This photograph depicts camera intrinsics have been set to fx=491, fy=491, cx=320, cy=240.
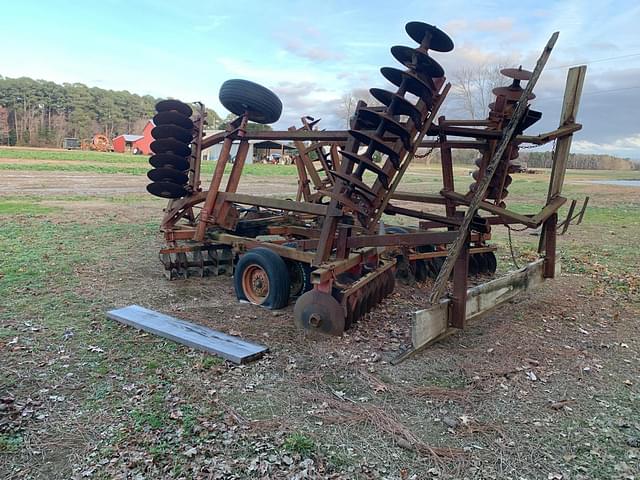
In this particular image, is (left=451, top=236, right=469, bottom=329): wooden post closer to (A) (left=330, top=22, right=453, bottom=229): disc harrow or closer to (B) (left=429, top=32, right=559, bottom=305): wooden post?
(B) (left=429, top=32, right=559, bottom=305): wooden post

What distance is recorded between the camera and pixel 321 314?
5.12 m

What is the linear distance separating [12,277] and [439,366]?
19.8ft

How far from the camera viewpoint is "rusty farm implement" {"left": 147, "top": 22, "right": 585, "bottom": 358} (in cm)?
496

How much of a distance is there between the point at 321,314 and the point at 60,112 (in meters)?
97.4

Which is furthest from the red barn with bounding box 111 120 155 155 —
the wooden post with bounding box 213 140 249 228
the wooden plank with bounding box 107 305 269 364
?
the wooden plank with bounding box 107 305 269 364

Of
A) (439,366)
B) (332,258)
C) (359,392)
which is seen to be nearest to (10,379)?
(359,392)

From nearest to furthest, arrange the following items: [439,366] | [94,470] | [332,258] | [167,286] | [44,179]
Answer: [94,470] < [439,366] < [332,258] < [167,286] < [44,179]

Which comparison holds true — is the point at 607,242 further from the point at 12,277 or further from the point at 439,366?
the point at 12,277

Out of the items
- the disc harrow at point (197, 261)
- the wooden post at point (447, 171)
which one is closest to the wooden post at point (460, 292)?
the wooden post at point (447, 171)

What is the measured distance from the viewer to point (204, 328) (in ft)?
17.1

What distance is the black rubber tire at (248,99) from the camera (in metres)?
6.84


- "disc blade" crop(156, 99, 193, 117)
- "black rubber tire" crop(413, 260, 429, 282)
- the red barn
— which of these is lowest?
"black rubber tire" crop(413, 260, 429, 282)

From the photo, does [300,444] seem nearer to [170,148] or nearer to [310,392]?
[310,392]

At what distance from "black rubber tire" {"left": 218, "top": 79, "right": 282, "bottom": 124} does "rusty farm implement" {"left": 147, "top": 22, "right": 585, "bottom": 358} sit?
0.05 ft
